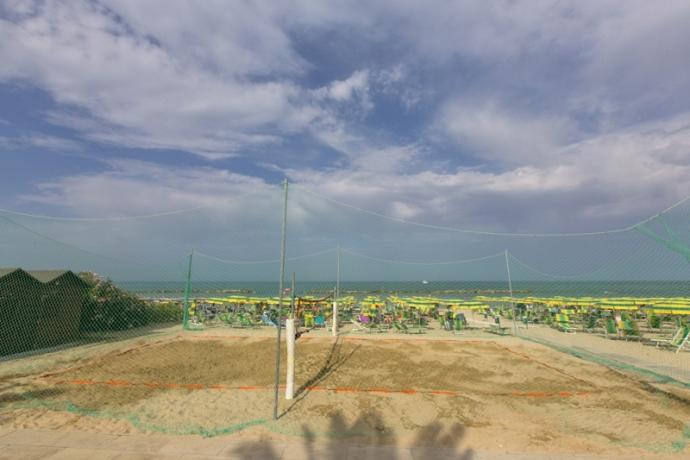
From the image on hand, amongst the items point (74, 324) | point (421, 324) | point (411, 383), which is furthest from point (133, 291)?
point (411, 383)

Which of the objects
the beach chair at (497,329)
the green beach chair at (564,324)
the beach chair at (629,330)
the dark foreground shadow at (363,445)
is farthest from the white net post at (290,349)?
the green beach chair at (564,324)

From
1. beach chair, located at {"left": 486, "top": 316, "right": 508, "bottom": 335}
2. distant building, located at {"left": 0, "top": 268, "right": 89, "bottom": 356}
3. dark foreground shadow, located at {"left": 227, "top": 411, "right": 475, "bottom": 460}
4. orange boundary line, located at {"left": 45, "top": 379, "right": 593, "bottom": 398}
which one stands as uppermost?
distant building, located at {"left": 0, "top": 268, "right": 89, "bottom": 356}

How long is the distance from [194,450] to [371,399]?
A: 2834 mm

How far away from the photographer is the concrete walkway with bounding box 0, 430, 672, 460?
385 cm

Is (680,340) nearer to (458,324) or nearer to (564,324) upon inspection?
(564,324)

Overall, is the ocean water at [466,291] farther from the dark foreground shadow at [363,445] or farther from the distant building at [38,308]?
the dark foreground shadow at [363,445]

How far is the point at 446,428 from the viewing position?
466 centimetres

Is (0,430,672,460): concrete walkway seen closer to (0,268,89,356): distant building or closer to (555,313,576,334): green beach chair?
(0,268,89,356): distant building

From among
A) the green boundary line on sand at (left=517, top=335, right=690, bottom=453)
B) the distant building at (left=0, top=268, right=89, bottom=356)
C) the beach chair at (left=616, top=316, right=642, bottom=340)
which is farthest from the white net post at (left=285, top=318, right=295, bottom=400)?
the beach chair at (left=616, top=316, right=642, bottom=340)

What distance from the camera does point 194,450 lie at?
400cm

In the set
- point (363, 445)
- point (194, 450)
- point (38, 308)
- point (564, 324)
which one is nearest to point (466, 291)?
point (564, 324)

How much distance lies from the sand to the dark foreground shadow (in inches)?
1.2

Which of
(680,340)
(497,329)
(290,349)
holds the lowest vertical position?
(497,329)

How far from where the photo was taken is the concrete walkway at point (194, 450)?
3.85m
